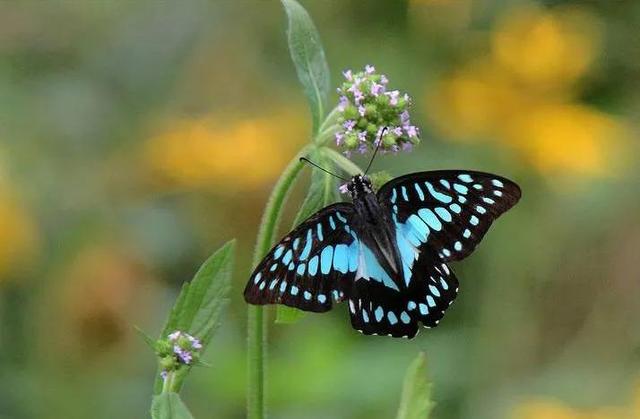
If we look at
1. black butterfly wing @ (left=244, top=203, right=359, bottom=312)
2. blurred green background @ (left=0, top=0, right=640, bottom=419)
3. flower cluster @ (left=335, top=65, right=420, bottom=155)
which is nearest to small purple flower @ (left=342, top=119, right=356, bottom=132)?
flower cluster @ (left=335, top=65, right=420, bottom=155)

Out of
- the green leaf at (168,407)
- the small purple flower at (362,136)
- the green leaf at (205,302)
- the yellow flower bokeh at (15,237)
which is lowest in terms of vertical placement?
the green leaf at (168,407)

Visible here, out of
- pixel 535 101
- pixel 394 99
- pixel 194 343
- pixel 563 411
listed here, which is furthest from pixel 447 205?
pixel 535 101

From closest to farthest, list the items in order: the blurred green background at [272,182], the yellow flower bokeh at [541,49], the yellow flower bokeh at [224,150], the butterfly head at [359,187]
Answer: the butterfly head at [359,187], the blurred green background at [272,182], the yellow flower bokeh at [224,150], the yellow flower bokeh at [541,49]

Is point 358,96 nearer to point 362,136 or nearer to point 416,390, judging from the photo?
point 362,136

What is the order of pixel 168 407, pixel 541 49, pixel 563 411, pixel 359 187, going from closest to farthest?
pixel 168 407
pixel 359 187
pixel 563 411
pixel 541 49

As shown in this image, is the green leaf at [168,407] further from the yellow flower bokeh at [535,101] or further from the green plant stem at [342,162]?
the yellow flower bokeh at [535,101]

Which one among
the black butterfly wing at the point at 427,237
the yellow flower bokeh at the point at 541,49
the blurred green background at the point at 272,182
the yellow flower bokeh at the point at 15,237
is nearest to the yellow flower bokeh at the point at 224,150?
the blurred green background at the point at 272,182
